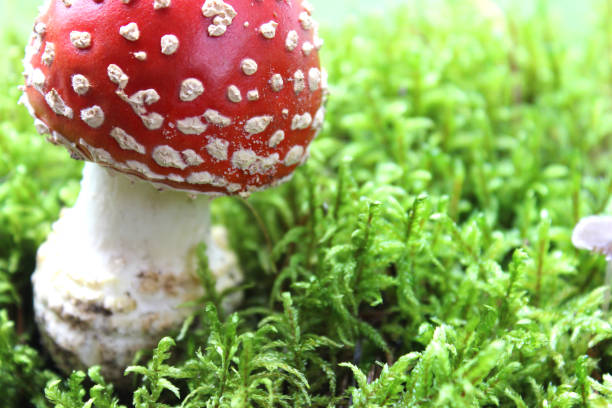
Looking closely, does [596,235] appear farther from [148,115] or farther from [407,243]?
[148,115]

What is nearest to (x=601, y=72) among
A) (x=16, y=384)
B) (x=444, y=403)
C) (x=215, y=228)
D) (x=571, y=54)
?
(x=571, y=54)

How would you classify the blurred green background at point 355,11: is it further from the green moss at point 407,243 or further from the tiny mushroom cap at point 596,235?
the tiny mushroom cap at point 596,235

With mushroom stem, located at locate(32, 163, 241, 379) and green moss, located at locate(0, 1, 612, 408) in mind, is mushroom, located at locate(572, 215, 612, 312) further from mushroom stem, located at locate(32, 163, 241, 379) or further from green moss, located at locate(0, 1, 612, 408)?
mushroom stem, located at locate(32, 163, 241, 379)

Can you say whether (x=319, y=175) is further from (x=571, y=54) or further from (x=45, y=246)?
(x=571, y=54)

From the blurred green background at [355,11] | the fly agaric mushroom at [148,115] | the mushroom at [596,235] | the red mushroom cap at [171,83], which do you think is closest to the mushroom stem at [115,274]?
the fly agaric mushroom at [148,115]

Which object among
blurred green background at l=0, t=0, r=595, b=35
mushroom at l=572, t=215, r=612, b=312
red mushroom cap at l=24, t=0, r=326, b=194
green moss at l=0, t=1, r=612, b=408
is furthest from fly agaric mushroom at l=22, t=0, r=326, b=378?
blurred green background at l=0, t=0, r=595, b=35

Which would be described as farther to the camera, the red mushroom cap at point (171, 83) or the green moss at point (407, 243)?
the green moss at point (407, 243)

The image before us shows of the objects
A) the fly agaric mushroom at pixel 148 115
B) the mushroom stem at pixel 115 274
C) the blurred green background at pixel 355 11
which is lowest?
the mushroom stem at pixel 115 274
